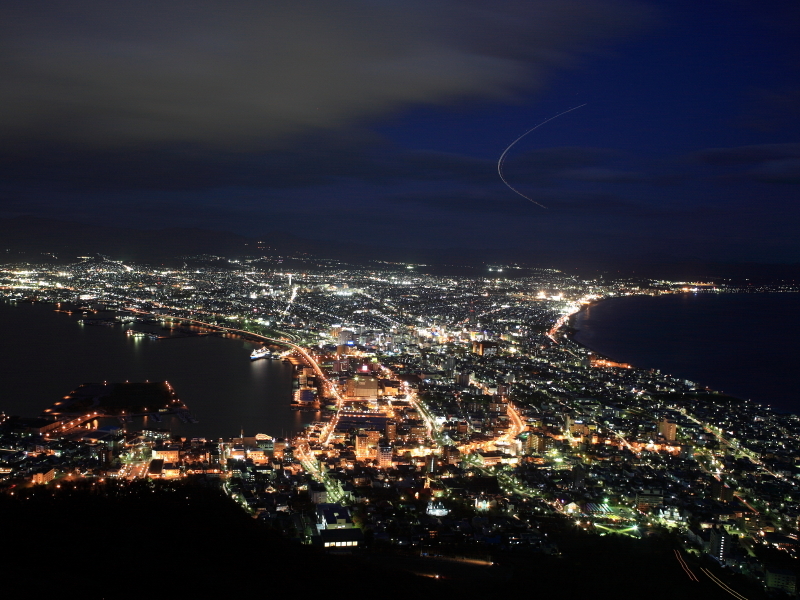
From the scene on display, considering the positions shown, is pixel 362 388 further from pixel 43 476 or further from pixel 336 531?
pixel 336 531

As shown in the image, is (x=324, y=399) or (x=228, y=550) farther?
(x=324, y=399)

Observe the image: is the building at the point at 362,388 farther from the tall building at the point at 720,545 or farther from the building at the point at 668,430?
the tall building at the point at 720,545

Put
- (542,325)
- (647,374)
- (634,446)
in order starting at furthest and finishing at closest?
1. (542,325)
2. (647,374)
3. (634,446)

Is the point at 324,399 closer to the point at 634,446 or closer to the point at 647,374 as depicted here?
the point at 634,446

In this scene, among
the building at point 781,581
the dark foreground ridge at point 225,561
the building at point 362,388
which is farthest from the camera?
the building at point 362,388

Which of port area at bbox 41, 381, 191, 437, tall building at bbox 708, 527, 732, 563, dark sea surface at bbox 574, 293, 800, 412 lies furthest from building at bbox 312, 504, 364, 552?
dark sea surface at bbox 574, 293, 800, 412

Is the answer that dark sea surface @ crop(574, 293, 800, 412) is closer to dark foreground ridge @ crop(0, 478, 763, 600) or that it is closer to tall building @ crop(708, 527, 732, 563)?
tall building @ crop(708, 527, 732, 563)

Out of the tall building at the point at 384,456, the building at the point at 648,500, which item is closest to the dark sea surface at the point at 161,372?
the tall building at the point at 384,456

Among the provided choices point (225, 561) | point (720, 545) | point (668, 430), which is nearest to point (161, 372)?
point (225, 561)

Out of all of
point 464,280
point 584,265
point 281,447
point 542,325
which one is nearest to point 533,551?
point 281,447
